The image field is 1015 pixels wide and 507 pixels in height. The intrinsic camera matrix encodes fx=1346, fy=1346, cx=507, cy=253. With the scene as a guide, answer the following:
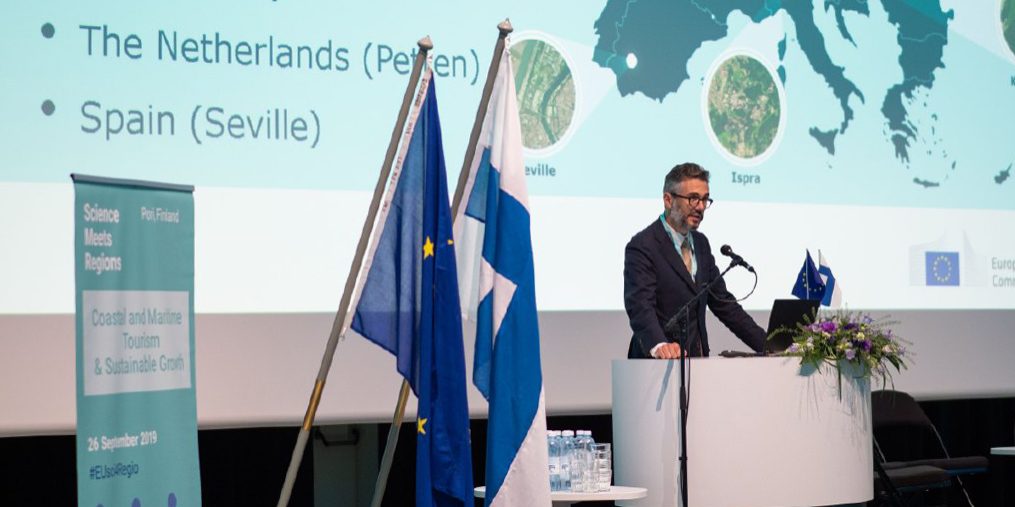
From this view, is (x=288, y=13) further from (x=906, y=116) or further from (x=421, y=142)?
(x=906, y=116)

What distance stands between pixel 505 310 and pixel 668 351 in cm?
67

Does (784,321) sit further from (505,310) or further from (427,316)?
(427,316)

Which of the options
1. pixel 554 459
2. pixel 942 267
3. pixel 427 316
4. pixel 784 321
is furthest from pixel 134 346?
pixel 942 267

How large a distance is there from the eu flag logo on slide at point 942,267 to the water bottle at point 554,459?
9.59ft

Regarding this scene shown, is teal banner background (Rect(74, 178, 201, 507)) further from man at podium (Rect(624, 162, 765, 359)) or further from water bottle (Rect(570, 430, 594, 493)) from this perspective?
man at podium (Rect(624, 162, 765, 359))

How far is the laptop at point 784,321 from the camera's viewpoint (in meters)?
4.93

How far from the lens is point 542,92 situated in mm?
6148

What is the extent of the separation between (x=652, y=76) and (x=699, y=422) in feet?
7.13

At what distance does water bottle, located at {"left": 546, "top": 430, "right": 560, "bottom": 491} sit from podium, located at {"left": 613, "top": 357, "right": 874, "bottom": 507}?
255 mm

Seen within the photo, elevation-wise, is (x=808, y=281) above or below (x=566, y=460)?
above

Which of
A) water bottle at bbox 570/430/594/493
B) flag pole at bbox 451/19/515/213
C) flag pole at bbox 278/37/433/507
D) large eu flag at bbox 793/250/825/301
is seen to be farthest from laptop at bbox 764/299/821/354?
flag pole at bbox 278/37/433/507

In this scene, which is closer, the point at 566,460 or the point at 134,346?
the point at 134,346

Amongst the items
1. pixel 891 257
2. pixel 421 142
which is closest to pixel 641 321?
pixel 421 142

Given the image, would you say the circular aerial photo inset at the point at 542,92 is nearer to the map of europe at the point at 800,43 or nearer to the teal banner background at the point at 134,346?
the map of europe at the point at 800,43
